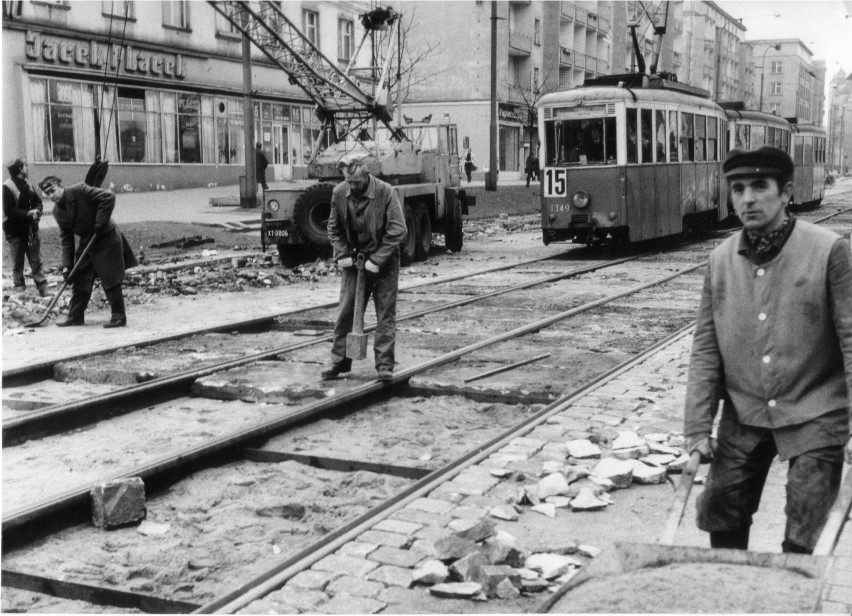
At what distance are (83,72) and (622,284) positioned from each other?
863 inches

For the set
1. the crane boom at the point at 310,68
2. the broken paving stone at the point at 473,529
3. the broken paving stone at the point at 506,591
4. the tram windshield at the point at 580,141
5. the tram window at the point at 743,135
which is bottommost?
the broken paving stone at the point at 506,591

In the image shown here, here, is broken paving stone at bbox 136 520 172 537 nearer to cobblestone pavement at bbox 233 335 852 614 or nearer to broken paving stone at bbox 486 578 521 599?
cobblestone pavement at bbox 233 335 852 614

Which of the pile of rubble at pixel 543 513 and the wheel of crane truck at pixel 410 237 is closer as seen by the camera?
the pile of rubble at pixel 543 513

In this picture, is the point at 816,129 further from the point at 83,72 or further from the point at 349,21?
the point at 83,72

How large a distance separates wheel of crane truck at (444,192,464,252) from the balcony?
37.8 m

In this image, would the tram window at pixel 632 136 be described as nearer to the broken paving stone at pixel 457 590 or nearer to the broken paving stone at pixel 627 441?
the broken paving stone at pixel 627 441

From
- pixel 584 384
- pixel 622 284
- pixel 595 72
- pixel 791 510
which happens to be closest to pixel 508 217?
pixel 622 284

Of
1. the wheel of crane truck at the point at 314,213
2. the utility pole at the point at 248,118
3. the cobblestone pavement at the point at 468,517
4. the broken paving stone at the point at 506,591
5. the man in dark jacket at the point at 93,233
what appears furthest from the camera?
the utility pole at the point at 248,118

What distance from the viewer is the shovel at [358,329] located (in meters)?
8.62

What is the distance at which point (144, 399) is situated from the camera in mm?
8289

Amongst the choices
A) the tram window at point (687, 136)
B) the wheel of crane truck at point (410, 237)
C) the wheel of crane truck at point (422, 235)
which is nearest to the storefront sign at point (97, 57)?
the wheel of crane truck at point (422, 235)

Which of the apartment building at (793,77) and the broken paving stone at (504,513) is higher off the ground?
the apartment building at (793,77)

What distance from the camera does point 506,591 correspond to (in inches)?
173

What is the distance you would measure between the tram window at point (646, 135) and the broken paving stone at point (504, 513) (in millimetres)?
15128
